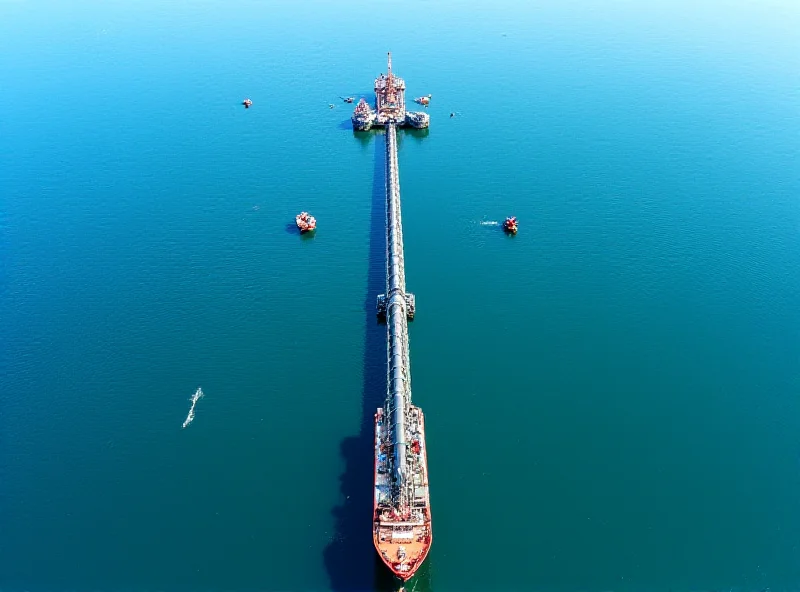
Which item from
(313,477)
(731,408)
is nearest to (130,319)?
(313,477)

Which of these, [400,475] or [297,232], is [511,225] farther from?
[400,475]

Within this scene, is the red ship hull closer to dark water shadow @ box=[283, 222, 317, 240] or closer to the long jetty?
the long jetty

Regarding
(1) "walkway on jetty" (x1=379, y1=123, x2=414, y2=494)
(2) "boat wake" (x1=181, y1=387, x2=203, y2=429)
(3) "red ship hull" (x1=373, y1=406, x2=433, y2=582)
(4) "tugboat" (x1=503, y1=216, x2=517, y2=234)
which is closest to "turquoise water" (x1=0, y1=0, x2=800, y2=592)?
(2) "boat wake" (x1=181, y1=387, x2=203, y2=429)

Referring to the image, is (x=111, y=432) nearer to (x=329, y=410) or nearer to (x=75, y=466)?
(x=75, y=466)

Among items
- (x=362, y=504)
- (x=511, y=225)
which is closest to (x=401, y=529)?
(x=362, y=504)

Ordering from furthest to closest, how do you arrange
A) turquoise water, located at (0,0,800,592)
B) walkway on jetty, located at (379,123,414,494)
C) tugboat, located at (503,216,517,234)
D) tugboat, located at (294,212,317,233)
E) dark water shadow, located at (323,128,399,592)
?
1. tugboat, located at (294,212,317,233)
2. tugboat, located at (503,216,517,234)
3. turquoise water, located at (0,0,800,592)
4. walkway on jetty, located at (379,123,414,494)
5. dark water shadow, located at (323,128,399,592)

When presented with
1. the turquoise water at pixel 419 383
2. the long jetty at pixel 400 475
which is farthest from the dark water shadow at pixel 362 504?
the long jetty at pixel 400 475
